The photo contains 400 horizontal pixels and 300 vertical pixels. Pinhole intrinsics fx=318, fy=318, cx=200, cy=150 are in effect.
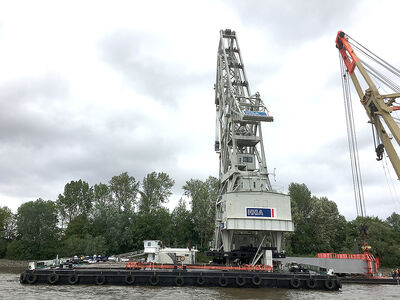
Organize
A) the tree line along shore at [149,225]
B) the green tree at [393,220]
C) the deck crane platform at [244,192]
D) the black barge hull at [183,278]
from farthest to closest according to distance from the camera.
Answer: the green tree at [393,220], the tree line along shore at [149,225], the deck crane platform at [244,192], the black barge hull at [183,278]

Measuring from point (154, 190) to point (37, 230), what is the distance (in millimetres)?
26702

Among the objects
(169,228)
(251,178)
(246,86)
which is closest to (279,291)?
(251,178)

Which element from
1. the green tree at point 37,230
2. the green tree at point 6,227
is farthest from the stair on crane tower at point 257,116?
the green tree at point 6,227

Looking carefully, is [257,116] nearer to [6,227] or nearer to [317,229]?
[317,229]

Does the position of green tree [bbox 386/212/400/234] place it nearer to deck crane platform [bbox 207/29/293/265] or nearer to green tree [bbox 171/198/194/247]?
green tree [bbox 171/198/194/247]

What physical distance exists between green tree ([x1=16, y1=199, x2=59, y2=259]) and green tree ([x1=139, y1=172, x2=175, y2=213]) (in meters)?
20.0

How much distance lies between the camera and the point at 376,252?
59406 mm

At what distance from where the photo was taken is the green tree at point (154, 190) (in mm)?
74062

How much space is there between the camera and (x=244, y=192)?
3300cm

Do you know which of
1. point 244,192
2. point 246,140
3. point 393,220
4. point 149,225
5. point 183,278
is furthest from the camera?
point 393,220

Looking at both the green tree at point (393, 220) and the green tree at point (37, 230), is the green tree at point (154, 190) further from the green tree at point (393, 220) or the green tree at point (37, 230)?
the green tree at point (393, 220)

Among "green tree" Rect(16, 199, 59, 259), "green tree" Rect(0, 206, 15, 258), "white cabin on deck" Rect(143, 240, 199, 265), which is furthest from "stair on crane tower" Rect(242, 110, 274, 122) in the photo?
"green tree" Rect(0, 206, 15, 258)

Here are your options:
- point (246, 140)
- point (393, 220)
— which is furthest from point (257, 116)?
point (393, 220)

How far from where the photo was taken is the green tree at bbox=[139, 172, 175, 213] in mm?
74062
